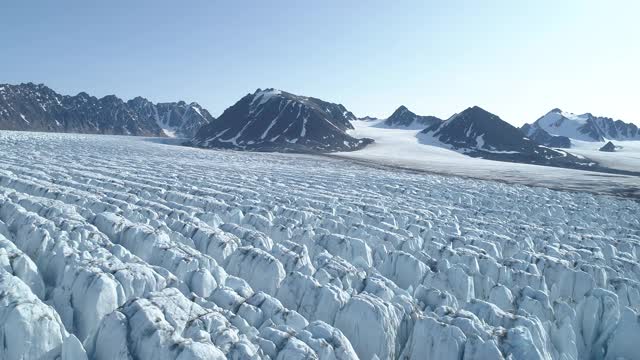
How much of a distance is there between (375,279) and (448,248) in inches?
185

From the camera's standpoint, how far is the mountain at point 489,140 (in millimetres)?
113375

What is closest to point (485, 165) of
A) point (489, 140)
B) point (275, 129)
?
point (489, 140)

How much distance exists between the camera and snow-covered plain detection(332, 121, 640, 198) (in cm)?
5889

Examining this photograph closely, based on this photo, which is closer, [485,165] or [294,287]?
[294,287]

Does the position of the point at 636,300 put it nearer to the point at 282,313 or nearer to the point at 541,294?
the point at 541,294

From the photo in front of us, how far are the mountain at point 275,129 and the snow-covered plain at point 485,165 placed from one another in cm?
1058

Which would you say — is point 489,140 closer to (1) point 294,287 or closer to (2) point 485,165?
(2) point 485,165

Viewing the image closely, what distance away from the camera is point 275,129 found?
440 ft

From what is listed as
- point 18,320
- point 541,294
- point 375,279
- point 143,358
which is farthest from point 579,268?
point 18,320

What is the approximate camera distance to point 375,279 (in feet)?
38.2

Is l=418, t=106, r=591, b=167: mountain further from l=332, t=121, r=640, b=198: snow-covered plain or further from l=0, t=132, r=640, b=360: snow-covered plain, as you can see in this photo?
l=0, t=132, r=640, b=360: snow-covered plain

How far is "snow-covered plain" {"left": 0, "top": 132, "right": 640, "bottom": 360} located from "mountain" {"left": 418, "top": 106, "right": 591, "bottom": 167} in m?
102

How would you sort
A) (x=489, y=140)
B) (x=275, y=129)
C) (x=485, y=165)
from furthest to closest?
(x=275, y=129)
(x=489, y=140)
(x=485, y=165)

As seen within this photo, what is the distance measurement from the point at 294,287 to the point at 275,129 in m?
125
